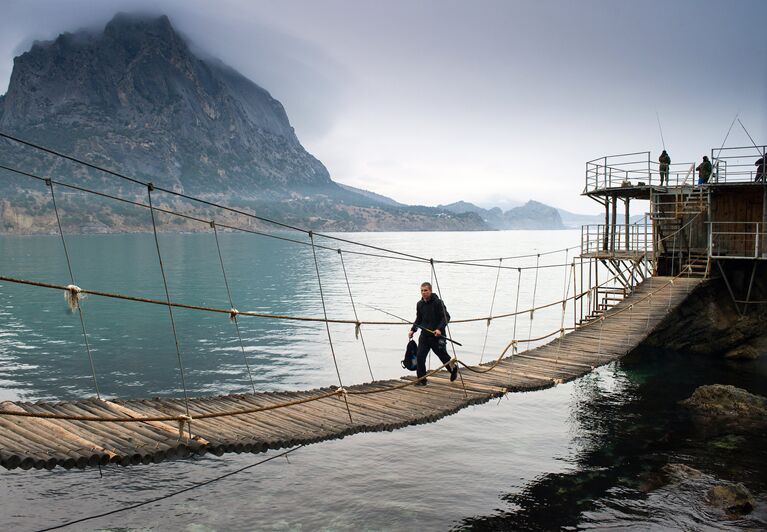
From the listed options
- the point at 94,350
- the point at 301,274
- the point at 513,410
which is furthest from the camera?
the point at 301,274

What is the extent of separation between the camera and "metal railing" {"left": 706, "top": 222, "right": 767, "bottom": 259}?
2776 centimetres

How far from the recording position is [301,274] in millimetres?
82875

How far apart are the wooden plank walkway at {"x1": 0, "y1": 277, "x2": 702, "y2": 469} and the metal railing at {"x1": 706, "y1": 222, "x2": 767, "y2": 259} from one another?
13318 millimetres

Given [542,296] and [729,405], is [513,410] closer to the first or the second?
[729,405]

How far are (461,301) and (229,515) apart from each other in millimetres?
49176

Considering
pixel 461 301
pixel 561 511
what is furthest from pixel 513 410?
pixel 461 301

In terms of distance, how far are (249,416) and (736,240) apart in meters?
26.9

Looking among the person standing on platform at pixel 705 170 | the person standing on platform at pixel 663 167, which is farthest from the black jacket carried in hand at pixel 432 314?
the person standing on platform at pixel 705 170

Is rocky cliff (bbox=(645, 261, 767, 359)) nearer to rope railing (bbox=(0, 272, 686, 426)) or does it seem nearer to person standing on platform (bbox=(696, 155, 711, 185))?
person standing on platform (bbox=(696, 155, 711, 185))

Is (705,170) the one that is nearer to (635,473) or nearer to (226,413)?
(635,473)

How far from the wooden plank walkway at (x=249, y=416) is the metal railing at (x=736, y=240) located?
524 inches

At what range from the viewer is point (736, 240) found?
1145 inches

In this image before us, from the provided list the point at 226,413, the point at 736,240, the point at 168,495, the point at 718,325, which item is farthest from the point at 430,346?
the point at 736,240

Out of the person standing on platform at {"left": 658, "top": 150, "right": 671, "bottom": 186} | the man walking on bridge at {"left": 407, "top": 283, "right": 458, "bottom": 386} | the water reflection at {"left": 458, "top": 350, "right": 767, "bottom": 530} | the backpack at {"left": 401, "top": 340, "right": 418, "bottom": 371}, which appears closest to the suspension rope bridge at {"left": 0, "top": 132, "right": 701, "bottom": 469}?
the backpack at {"left": 401, "top": 340, "right": 418, "bottom": 371}
